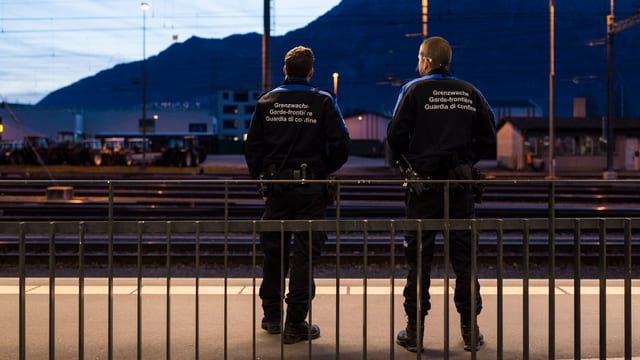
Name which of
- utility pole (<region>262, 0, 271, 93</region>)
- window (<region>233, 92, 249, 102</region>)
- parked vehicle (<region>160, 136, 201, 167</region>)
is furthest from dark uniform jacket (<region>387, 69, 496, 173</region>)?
window (<region>233, 92, 249, 102</region>)

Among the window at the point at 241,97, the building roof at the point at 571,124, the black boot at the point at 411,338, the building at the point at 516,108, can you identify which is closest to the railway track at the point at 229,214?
the black boot at the point at 411,338

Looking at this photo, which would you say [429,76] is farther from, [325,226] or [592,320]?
[592,320]

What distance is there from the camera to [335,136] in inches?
191

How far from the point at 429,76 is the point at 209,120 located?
239 ft

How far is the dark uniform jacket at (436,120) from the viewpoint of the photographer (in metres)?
4.62

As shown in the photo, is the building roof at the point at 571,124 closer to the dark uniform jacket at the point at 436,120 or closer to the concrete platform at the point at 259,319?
the concrete platform at the point at 259,319

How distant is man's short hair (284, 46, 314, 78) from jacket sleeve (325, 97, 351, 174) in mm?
282

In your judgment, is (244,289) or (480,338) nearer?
(480,338)

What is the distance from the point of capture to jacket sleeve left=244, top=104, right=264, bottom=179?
16.2 ft

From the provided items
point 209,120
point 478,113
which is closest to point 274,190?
point 478,113

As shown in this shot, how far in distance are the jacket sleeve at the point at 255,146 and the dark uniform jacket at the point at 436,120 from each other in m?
0.95

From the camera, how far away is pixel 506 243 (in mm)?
10367

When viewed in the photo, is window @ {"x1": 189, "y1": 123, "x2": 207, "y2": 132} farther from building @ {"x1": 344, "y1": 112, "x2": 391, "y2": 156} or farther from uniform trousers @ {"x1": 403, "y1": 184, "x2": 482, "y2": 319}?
uniform trousers @ {"x1": 403, "y1": 184, "x2": 482, "y2": 319}

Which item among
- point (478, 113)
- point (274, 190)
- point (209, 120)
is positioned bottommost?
point (274, 190)
